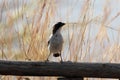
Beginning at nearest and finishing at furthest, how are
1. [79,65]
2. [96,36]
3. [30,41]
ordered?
1. [79,65]
2. [30,41]
3. [96,36]

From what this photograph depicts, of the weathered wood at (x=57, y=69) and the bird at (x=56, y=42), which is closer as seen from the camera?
the weathered wood at (x=57, y=69)

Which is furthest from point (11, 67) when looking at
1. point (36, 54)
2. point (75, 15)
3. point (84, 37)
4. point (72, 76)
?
point (75, 15)

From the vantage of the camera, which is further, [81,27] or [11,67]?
[81,27]

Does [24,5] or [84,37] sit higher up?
[24,5]

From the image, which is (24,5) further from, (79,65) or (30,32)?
(79,65)

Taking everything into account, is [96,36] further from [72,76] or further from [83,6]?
[72,76]

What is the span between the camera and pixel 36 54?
9.90 ft

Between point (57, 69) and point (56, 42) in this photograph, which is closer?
point (57, 69)

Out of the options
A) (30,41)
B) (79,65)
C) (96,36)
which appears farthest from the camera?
(96,36)

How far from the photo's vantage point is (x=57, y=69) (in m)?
2.12

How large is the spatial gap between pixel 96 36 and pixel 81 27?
16 cm

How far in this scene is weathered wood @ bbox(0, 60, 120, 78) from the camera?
212cm

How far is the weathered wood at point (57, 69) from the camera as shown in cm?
212

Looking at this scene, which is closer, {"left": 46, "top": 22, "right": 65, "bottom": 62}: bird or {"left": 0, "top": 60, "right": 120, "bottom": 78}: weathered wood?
{"left": 0, "top": 60, "right": 120, "bottom": 78}: weathered wood
